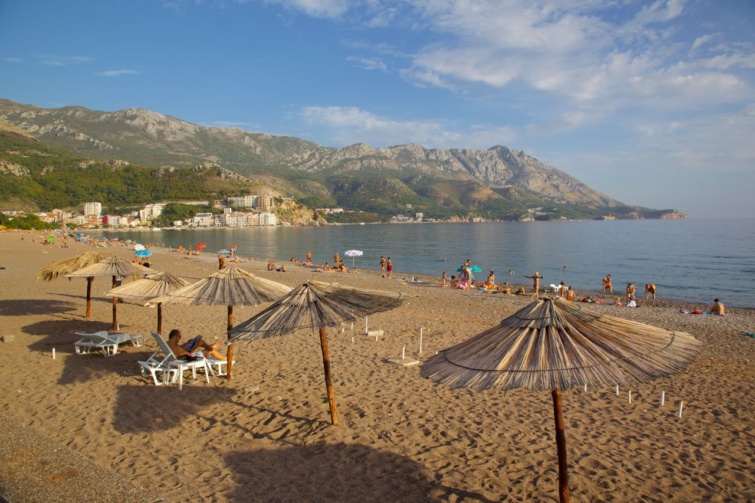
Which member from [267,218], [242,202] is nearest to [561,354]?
[267,218]

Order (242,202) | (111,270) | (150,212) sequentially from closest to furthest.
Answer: (111,270) < (150,212) < (242,202)

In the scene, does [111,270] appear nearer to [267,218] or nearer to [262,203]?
[267,218]

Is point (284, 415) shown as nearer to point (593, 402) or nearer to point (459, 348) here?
point (459, 348)

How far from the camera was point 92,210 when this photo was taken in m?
119

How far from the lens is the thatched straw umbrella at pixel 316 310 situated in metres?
5.80

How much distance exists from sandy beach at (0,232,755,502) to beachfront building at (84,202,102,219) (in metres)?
126

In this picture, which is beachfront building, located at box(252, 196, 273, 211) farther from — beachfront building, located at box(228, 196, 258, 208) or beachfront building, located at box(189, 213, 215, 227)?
beachfront building, located at box(189, 213, 215, 227)

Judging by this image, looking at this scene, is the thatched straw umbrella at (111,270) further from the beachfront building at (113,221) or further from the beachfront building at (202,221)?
the beachfront building at (202,221)

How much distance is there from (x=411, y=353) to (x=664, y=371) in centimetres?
727

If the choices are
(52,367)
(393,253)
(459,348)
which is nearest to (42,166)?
(393,253)

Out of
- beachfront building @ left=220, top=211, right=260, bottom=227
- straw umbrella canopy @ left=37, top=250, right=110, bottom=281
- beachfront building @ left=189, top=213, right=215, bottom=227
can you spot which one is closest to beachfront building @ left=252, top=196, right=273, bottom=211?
beachfront building @ left=220, top=211, right=260, bottom=227

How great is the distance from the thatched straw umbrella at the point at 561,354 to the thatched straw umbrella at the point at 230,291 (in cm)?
427

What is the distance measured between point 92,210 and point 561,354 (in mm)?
139563

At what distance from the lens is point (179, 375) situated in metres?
7.99
